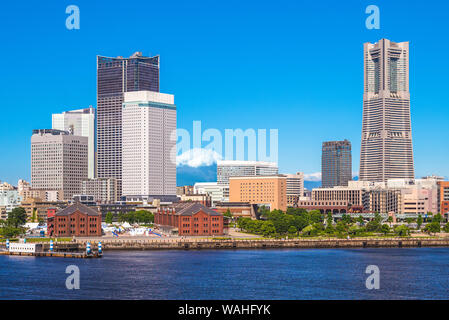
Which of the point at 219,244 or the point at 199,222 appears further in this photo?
the point at 199,222

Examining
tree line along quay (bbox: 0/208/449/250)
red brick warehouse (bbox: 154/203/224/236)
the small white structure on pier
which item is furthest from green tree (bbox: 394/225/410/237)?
the small white structure on pier

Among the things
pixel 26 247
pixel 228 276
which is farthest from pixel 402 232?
pixel 228 276

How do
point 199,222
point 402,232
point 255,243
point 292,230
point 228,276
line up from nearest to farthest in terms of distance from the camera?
point 228,276 < point 255,243 < point 199,222 < point 292,230 < point 402,232

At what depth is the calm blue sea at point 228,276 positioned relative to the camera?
73250 mm

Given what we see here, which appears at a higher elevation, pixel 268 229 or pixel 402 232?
pixel 268 229

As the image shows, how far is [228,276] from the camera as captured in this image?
86562mm

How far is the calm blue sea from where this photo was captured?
73250 mm

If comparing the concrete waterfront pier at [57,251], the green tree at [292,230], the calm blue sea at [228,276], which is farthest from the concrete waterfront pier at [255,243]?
the green tree at [292,230]

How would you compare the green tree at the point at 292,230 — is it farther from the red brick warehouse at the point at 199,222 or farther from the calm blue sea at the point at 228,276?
the calm blue sea at the point at 228,276

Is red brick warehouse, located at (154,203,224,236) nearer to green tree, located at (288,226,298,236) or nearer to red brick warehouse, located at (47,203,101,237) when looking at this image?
green tree, located at (288,226,298,236)

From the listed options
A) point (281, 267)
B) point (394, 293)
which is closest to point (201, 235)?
point (281, 267)

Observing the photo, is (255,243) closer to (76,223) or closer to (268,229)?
(268,229)
